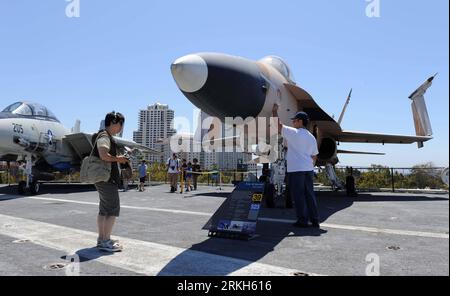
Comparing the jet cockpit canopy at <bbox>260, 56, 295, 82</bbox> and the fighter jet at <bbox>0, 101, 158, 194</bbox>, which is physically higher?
the jet cockpit canopy at <bbox>260, 56, 295, 82</bbox>

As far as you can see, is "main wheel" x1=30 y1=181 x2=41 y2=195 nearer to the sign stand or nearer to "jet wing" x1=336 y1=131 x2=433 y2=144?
the sign stand

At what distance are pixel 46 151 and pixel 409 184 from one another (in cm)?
1775

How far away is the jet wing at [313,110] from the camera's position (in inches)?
325

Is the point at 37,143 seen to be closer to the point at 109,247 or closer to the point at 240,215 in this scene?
the point at 109,247

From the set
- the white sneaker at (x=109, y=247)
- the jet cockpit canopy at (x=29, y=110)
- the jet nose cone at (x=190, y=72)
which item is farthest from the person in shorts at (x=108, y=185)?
the jet cockpit canopy at (x=29, y=110)

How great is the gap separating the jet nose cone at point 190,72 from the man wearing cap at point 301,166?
1588mm

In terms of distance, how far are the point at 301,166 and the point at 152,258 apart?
9.77 feet

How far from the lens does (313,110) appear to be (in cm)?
954

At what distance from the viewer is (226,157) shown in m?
26.8

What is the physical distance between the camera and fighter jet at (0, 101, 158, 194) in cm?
1384

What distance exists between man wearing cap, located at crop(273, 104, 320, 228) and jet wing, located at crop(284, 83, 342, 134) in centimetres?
255

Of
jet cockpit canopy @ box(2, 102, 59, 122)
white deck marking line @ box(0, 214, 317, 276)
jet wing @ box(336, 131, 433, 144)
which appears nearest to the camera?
white deck marking line @ box(0, 214, 317, 276)

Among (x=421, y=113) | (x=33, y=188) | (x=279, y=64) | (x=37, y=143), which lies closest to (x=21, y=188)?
(x=33, y=188)

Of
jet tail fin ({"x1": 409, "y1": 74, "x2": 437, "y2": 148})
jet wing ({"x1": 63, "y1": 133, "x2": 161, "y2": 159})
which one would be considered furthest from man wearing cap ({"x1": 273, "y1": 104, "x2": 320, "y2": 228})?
jet wing ({"x1": 63, "y1": 133, "x2": 161, "y2": 159})
